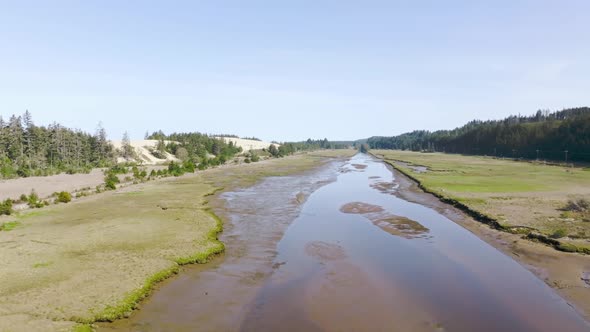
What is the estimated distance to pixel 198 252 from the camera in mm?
32062

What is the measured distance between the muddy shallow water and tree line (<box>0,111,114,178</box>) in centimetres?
8638

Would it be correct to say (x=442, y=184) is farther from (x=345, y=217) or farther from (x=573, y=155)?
(x=573, y=155)

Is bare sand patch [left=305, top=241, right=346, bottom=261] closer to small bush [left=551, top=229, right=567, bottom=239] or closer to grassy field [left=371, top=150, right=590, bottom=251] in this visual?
grassy field [left=371, top=150, right=590, bottom=251]

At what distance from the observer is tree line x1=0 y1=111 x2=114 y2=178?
99.8m

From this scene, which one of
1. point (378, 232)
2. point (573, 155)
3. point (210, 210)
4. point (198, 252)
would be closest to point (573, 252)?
point (378, 232)

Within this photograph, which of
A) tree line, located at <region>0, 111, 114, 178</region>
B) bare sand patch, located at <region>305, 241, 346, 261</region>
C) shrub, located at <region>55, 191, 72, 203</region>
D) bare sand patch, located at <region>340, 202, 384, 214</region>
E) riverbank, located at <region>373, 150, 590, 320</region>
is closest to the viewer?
riverbank, located at <region>373, 150, 590, 320</region>

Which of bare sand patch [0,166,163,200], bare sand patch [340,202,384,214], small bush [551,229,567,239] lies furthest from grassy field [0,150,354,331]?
small bush [551,229,567,239]

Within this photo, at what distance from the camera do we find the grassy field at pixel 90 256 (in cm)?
2066

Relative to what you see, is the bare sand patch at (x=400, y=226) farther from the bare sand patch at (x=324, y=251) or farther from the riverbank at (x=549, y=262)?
the bare sand patch at (x=324, y=251)

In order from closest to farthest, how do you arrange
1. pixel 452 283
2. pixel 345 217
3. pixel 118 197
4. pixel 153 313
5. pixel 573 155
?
1. pixel 153 313
2. pixel 452 283
3. pixel 345 217
4. pixel 118 197
5. pixel 573 155

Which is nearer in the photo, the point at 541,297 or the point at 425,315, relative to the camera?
the point at 425,315

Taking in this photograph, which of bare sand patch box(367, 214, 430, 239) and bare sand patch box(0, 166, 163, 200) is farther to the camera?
bare sand patch box(0, 166, 163, 200)

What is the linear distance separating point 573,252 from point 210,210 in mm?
43525

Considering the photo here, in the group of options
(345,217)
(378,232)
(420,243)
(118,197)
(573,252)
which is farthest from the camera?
(118,197)
